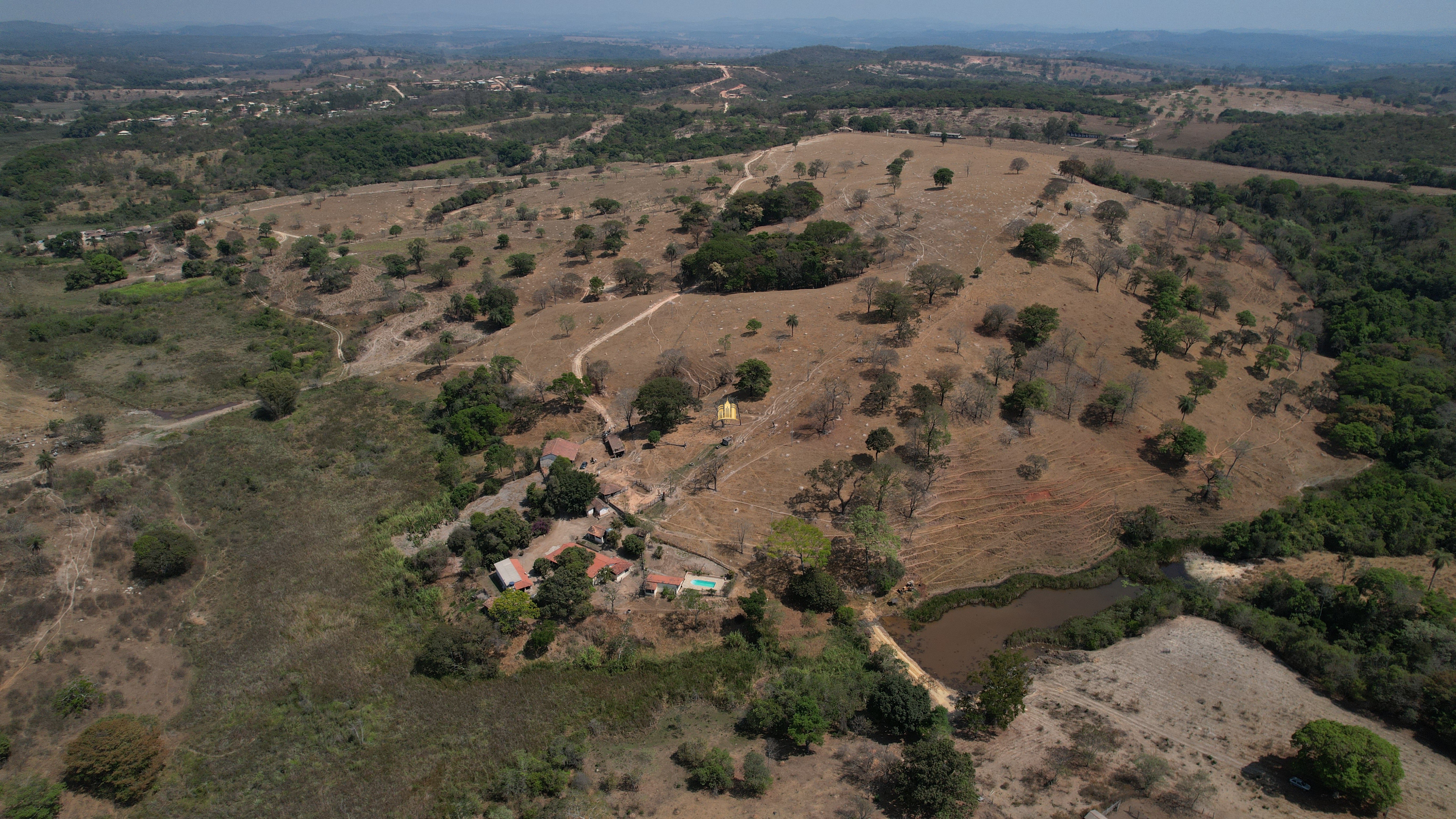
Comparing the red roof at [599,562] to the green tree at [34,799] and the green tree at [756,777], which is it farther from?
the green tree at [34,799]

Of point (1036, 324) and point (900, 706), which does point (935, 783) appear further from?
point (1036, 324)

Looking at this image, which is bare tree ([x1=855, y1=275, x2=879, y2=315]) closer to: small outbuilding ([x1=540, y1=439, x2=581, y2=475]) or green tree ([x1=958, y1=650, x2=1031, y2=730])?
small outbuilding ([x1=540, y1=439, x2=581, y2=475])

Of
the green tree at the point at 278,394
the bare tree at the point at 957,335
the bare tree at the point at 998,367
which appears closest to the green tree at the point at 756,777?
the bare tree at the point at 998,367

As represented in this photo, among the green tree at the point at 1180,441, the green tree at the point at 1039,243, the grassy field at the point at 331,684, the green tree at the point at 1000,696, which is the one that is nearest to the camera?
the grassy field at the point at 331,684

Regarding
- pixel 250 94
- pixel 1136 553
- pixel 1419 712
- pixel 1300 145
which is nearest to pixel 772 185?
pixel 1136 553

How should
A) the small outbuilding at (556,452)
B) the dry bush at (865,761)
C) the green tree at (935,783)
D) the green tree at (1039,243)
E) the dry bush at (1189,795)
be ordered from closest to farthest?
the green tree at (935,783) < the dry bush at (1189,795) < the dry bush at (865,761) < the small outbuilding at (556,452) < the green tree at (1039,243)

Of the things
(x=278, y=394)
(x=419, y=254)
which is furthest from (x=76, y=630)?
(x=419, y=254)

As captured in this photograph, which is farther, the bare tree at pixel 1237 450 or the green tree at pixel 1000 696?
the bare tree at pixel 1237 450

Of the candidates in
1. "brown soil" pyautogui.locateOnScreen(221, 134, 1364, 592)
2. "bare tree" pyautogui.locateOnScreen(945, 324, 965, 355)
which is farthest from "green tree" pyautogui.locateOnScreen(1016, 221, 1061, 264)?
"bare tree" pyautogui.locateOnScreen(945, 324, 965, 355)
